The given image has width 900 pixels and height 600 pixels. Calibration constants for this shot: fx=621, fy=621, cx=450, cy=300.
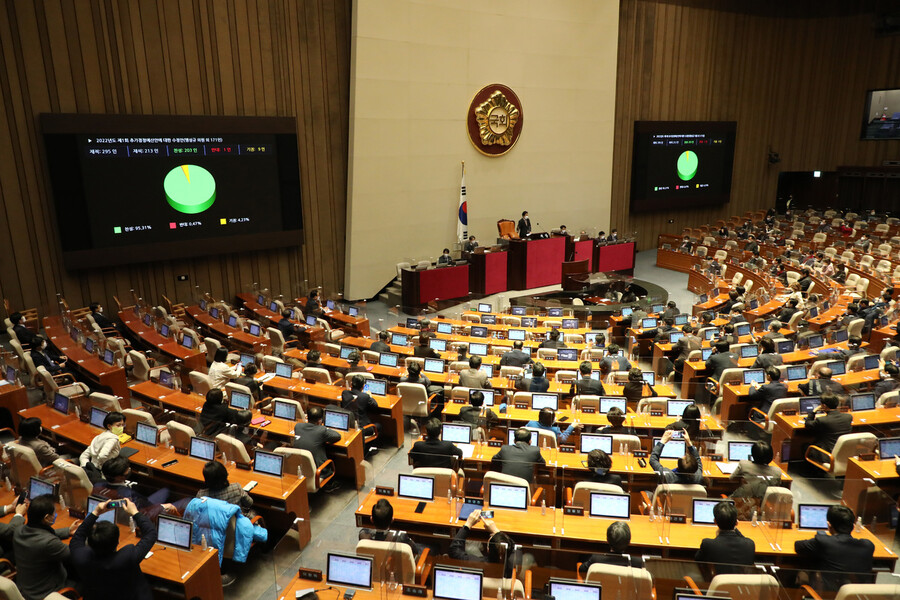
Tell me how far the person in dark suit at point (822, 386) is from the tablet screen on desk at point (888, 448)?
1457 mm

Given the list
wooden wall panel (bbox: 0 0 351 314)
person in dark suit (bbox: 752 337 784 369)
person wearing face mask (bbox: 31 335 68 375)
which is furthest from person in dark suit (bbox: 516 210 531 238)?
person wearing face mask (bbox: 31 335 68 375)

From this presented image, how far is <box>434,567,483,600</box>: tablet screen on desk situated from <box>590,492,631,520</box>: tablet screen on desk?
63.8 inches

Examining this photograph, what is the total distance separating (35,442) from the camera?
6344 millimetres

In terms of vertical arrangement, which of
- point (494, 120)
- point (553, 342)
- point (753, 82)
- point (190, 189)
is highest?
point (753, 82)

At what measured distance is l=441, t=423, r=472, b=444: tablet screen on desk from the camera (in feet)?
22.9

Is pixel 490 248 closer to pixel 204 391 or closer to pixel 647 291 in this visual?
pixel 647 291

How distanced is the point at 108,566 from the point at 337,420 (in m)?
3.30

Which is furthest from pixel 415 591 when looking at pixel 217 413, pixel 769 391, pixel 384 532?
pixel 769 391

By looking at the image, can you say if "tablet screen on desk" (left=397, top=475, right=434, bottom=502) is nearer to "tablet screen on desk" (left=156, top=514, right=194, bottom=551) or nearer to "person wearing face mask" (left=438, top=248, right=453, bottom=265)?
"tablet screen on desk" (left=156, top=514, right=194, bottom=551)

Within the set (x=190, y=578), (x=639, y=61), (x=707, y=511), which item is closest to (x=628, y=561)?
(x=707, y=511)

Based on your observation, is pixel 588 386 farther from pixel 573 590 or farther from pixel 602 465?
pixel 573 590

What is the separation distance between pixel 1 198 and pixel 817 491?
14445mm

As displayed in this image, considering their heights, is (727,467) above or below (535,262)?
below

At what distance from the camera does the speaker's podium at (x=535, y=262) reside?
17469 mm
